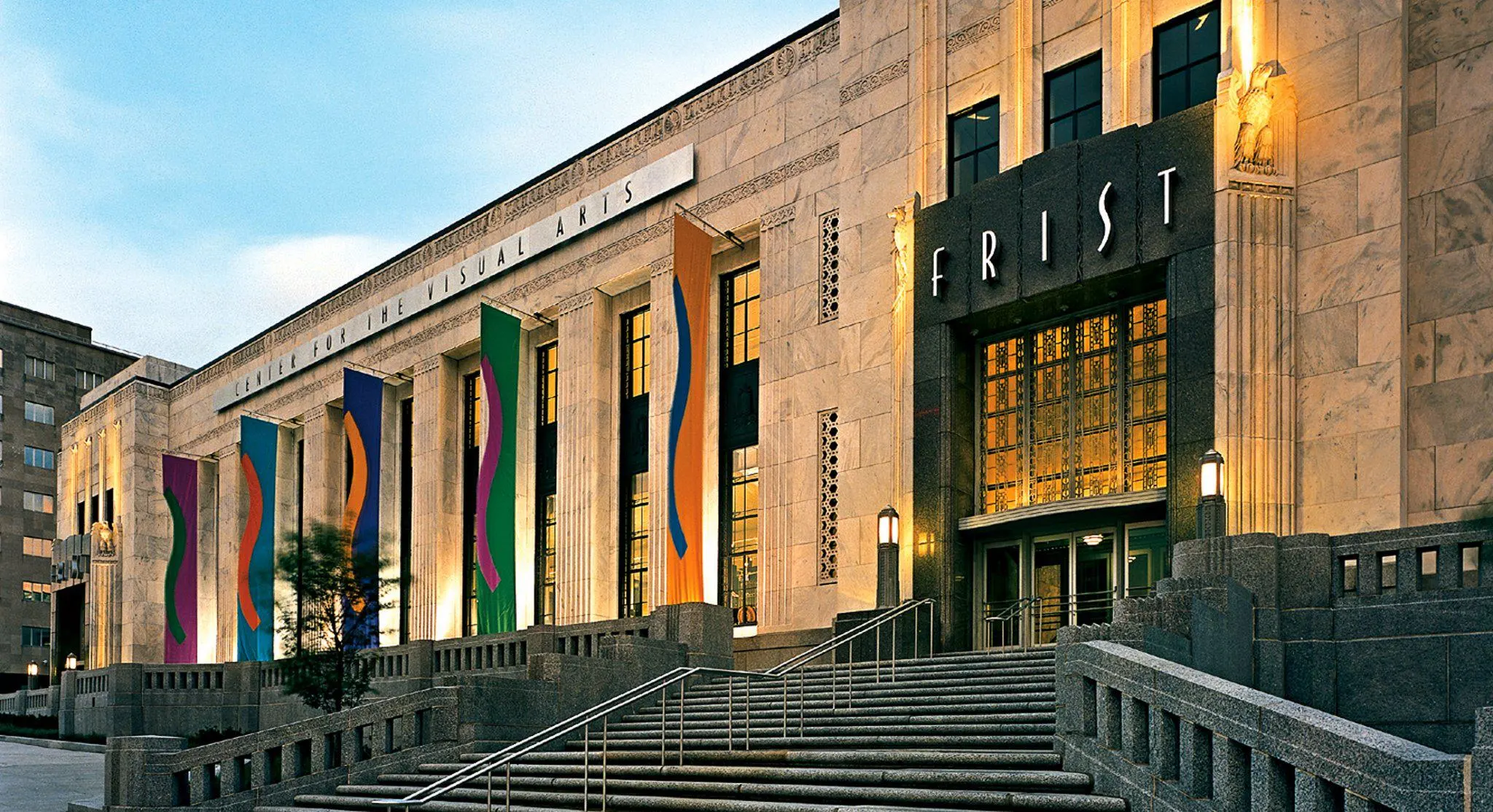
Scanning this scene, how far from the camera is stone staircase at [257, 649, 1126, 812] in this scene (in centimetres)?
1299

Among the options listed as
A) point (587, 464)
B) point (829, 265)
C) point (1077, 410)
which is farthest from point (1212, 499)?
point (587, 464)

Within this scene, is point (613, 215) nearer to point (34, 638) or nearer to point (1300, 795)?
point (1300, 795)

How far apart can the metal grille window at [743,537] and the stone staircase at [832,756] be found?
8216mm

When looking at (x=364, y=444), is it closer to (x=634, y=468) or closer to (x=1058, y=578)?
(x=634, y=468)

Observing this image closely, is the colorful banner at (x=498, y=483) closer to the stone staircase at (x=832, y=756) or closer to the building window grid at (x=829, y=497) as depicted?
the building window grid at (x=829, y=497)

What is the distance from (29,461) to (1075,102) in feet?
281

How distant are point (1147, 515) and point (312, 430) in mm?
30873

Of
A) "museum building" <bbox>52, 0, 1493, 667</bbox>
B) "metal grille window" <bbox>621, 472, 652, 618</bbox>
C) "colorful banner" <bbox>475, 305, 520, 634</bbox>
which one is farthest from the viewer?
"colorful banner" <bbox>475, 305, 520, 634</bbox>

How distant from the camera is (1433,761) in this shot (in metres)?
6.74

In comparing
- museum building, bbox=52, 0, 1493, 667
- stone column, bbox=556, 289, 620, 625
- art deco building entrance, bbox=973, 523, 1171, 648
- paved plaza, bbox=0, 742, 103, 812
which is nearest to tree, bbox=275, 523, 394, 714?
museum building, bbox=52, 0, 1493, 667

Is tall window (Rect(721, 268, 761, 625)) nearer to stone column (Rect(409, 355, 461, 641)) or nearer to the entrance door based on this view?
the entrance door

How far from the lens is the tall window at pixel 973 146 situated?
24859 millimetres

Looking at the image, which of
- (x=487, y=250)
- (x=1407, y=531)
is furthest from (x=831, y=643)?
(x=487, y=250)

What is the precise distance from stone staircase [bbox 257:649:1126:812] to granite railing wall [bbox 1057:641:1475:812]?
445 mm
